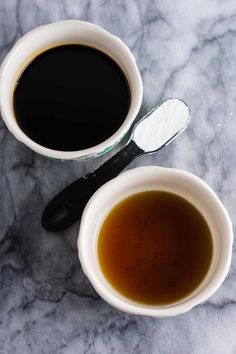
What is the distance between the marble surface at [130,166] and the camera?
1039mm

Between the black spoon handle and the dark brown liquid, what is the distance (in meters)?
0.05

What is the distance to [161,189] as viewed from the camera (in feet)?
3.33

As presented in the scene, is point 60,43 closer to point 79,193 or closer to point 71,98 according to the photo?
point 71,98

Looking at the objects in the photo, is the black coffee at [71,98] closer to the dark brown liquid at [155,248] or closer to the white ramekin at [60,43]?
the white ramekin at [60,43]

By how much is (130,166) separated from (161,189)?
0.31ft

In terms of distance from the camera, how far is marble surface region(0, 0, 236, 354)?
3.41 ft

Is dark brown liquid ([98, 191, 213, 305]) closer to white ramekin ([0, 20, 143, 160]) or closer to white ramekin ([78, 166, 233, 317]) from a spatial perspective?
white ramekin ([78, 166, 233, 317])

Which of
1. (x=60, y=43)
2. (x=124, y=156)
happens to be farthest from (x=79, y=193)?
(x=60, y=43)

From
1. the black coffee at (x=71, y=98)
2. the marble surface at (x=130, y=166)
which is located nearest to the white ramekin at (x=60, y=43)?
the black coffee at (x=71, y=98)

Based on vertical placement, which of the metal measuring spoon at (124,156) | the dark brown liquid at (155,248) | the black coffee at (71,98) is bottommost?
the dark brown liquid at (155,248)

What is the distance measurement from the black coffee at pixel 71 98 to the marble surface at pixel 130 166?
3.6 inches

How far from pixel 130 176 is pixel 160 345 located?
Result: 0.30 m

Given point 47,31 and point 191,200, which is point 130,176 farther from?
point 47,31

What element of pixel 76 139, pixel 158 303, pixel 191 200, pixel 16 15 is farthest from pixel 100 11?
pixel 158 303
